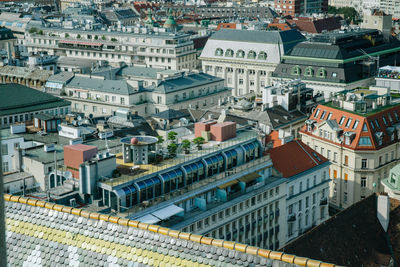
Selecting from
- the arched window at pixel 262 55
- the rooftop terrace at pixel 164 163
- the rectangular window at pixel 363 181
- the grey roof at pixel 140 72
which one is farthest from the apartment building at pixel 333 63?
the rooftop terrace at pixel 164 163

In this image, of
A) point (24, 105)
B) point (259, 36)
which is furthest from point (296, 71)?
point (24, 105)

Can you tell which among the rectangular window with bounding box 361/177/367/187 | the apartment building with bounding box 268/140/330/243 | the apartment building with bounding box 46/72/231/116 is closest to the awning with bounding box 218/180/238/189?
the apartment building with bounding box 268/140/330/243

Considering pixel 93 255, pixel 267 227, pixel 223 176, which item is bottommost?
pixel 267 227

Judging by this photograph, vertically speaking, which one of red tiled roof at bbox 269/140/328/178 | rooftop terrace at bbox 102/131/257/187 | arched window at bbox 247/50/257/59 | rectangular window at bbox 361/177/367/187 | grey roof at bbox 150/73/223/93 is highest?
arched window at bbox 247/50/257/59

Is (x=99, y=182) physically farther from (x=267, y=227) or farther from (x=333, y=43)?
(x=333, y=43)

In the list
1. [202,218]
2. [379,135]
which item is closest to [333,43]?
[379,135]

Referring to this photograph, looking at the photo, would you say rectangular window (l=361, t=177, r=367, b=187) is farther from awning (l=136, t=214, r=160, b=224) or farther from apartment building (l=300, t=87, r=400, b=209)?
awning (l=136, t=214, r=160, b=224)
